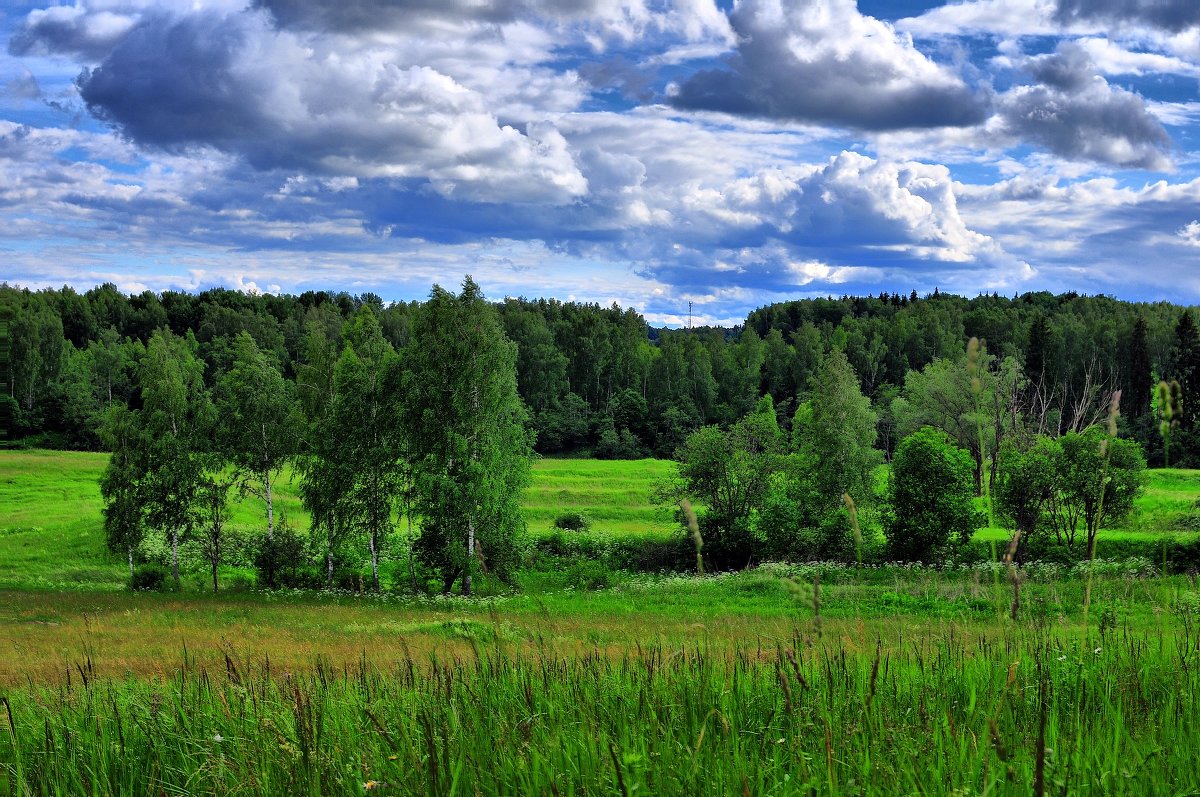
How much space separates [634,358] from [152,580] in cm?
9512

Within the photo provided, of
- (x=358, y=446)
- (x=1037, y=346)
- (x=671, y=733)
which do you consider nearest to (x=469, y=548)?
(x=358, y=446)

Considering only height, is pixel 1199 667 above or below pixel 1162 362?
below

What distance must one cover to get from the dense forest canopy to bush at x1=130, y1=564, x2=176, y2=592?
5016cm

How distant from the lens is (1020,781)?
3.03m

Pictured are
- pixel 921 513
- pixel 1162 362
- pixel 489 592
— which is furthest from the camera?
pixel 1162 362

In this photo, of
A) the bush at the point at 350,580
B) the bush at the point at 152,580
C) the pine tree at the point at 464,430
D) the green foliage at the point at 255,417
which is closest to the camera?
the pine tree at the point at 464,430

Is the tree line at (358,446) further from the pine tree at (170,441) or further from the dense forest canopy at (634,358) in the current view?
the dense forest canopy at (634,358)

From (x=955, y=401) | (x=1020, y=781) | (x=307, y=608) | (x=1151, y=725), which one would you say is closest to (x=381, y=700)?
(x=1020, y=781)

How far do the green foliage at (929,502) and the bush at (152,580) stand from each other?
127ft

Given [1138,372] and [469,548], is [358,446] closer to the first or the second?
[469,548]

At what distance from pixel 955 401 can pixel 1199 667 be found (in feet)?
250

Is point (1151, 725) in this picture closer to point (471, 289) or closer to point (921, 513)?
point (471, 289)

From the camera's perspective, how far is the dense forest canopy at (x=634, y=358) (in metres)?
104

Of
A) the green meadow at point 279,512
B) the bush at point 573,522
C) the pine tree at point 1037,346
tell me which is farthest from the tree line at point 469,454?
the pine tree at point 1037,346
